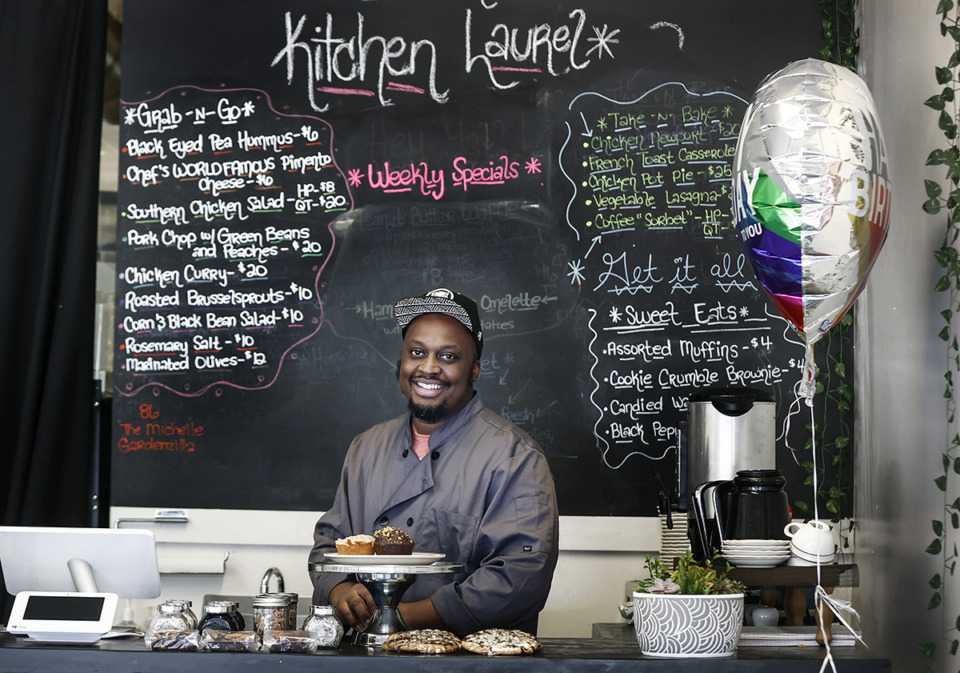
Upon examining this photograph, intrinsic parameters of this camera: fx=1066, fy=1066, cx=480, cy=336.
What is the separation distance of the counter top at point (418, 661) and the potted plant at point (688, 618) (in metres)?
0.03

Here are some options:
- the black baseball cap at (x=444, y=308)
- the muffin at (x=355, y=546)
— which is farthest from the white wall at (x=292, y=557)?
the muffin at (x=355, y=546)

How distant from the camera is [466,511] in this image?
2.84 meters

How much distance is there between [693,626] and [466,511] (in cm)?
87

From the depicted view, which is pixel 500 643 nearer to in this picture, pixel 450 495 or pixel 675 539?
pixel 450 495

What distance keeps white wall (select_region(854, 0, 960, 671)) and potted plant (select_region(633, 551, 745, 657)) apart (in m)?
0.62

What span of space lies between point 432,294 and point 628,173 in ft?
3.88

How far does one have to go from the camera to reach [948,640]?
2422 mm

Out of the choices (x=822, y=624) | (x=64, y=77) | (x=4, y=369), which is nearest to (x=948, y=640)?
(x=822, y=624)

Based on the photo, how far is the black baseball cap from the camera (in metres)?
3.01

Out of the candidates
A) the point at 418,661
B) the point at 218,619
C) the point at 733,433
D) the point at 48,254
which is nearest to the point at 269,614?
Answer: the point at 218,619

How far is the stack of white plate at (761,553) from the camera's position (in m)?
2.39

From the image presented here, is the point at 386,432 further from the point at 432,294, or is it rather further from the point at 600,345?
the point at 600,345

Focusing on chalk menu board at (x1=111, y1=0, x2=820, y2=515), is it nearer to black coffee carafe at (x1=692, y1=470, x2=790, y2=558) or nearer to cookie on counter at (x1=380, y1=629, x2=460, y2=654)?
black coffee carafe at (x1=692, y1=470, x2=790, y2=558)

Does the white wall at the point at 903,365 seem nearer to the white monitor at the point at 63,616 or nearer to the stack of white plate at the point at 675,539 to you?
the stack of white plate at the point at 675,539
